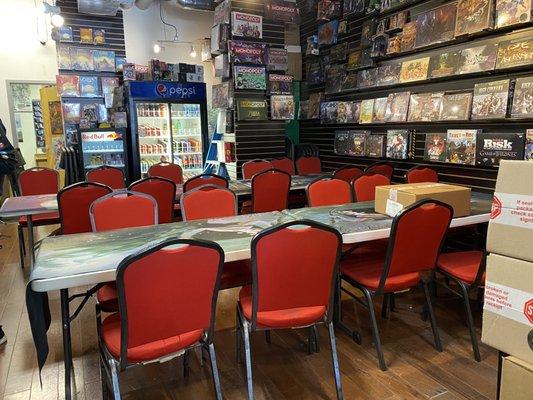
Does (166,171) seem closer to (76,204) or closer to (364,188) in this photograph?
(76,204)

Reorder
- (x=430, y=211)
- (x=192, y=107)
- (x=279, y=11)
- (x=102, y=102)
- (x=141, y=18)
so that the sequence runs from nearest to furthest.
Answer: (x=430, y=211) → (x=279, y=11) → (x=192, y=107) → (x=102, y=102) → (x=141, y=18)

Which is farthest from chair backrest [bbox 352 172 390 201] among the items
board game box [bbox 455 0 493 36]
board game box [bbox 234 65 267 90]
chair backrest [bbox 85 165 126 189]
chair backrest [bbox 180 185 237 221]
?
chair backrest [bbox 85 165 126 189]

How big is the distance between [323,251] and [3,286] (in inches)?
133

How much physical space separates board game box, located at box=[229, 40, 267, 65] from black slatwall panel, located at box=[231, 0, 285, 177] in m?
0.17

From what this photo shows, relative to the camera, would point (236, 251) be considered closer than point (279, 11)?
Yes

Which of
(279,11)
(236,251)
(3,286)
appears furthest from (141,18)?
(236,251)

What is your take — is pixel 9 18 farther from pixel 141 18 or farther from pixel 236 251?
pixel 236 251

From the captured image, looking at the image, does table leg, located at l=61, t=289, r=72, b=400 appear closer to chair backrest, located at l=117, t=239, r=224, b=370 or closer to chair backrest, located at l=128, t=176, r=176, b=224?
chair backrest, located at l=117, t=239, r=224, b=370

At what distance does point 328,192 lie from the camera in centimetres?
352

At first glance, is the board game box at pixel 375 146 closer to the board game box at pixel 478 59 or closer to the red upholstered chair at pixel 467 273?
the board game box at pixel 478 59

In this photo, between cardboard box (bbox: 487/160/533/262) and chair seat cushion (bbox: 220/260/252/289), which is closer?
cardboard box (bbox: 487/160/533/262)

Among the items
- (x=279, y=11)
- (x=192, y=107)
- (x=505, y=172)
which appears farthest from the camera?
(x=192, y=107)

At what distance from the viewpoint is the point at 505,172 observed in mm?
972

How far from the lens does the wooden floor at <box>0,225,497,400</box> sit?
2217mm
